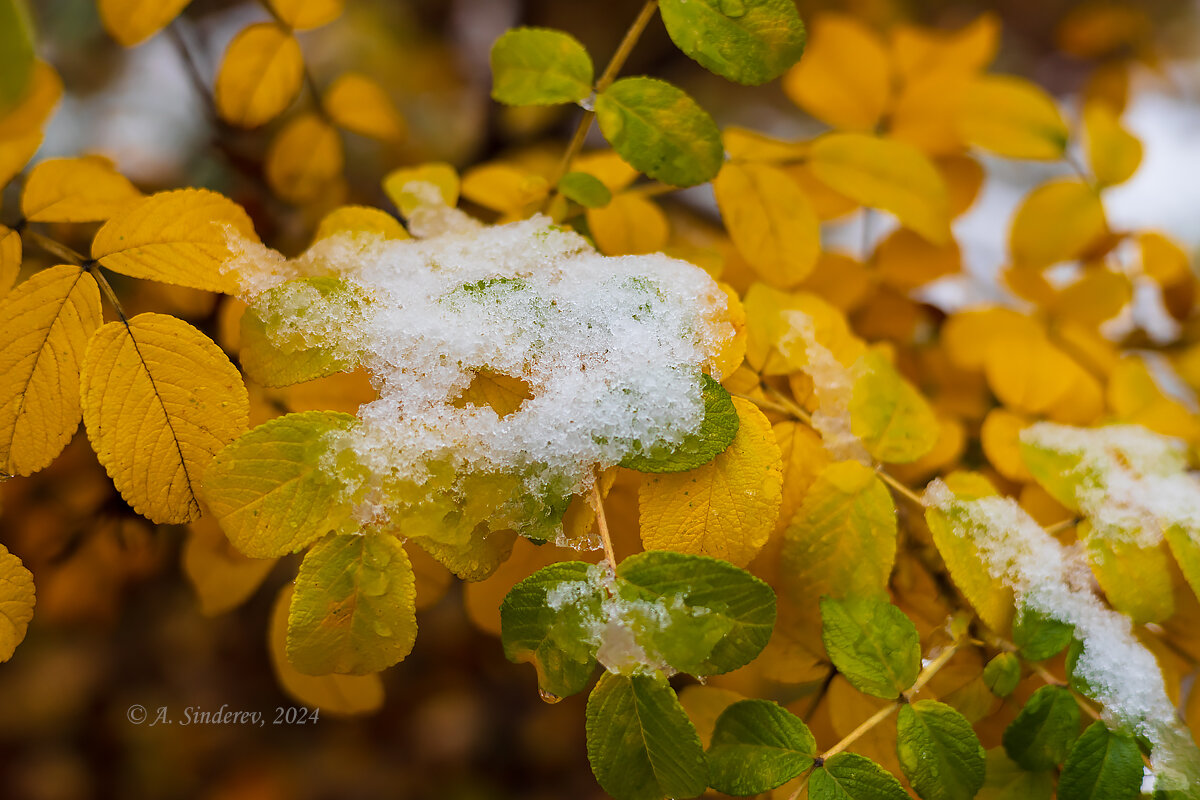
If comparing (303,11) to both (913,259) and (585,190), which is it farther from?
(913,259)

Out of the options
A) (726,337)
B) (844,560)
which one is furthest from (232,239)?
(844,560)

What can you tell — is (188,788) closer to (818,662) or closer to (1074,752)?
(818,662)

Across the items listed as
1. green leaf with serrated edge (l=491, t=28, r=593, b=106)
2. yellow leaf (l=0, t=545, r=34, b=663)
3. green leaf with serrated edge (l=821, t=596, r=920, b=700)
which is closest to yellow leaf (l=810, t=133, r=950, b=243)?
green leaf with serrated edge (l=491, t=28, r=593, b=106)

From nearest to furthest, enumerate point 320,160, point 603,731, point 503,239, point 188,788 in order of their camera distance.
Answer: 1. point 603,731
2. point 503,239
3. point 320,160
4. point 188,788

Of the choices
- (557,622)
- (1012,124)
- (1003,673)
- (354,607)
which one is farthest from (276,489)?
(1012,124)

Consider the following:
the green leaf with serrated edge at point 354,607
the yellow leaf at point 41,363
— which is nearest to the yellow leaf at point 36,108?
the yellow leaf at point 41,363

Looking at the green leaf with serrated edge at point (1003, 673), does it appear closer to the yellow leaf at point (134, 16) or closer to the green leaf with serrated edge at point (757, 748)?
the green leaf with serrated edge at point (757, 748)
